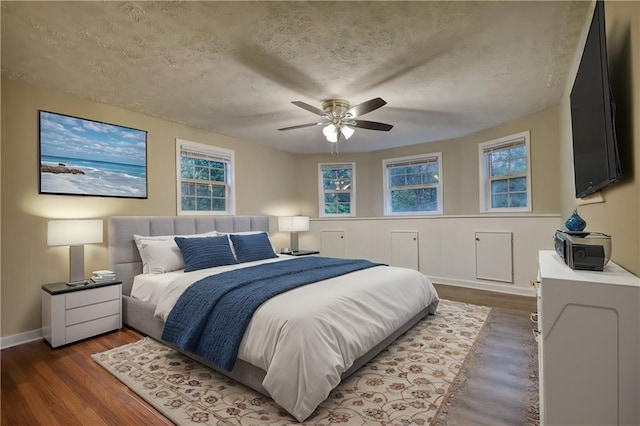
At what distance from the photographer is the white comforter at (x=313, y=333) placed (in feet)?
5.57

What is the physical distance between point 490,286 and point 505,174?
1717 mm

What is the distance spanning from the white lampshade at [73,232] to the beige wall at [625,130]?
3945 millimetres

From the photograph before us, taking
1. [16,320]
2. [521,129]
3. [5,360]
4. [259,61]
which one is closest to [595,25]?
[259,61]

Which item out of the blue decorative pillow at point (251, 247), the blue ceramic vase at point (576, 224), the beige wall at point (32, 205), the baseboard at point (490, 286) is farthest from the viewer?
the baseboard at point (490, 286)

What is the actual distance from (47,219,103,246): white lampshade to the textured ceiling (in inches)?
53.8

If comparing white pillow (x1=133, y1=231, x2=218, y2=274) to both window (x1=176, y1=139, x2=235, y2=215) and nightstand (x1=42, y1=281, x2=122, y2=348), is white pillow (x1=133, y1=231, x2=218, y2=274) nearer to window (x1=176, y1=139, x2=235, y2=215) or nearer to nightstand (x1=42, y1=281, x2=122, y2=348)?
nightstand (x1=42, y1=281, x2=122, y2=348)

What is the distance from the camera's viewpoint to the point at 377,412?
1.77 m

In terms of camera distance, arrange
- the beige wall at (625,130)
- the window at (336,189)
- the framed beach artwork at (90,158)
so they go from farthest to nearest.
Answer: the window at (336,189) < the framed beach artwork at (90,158) < the beige wall at (625,130)

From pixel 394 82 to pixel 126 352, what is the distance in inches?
137

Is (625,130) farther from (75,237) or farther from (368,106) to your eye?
(75,237)

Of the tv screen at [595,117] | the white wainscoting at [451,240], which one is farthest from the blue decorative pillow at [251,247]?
the tv screen at [595,117]

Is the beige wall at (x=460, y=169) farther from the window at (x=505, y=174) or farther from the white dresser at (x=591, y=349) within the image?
the white dresser at (x=591, y=349)

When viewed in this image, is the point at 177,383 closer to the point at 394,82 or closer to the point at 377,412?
the point at 377,412

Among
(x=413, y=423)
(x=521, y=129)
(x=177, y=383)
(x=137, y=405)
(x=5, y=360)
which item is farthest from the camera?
(x=521, y=129)
